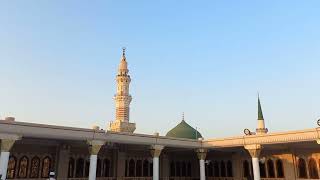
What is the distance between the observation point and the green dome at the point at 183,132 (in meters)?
37.8

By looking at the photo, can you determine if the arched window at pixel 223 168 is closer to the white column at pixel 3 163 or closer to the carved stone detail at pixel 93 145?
the carved stone detail at pixel 93 145

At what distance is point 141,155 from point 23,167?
1107cm

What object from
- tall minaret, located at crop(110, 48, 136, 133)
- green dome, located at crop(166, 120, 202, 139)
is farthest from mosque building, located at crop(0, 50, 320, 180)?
tall minaret, located at crop(110, 48, 136, 133)

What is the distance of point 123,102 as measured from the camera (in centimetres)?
4388

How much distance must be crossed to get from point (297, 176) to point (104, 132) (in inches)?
633

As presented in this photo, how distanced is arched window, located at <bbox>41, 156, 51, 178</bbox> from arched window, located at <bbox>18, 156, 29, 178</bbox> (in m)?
1.20

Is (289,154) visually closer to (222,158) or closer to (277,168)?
(277,168)

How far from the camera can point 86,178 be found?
25562mm

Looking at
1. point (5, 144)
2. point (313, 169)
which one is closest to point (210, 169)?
point (313, 169)

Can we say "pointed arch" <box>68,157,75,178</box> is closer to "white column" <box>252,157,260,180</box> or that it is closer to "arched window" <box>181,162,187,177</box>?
"arched window" <box>181,162,187,177</box>

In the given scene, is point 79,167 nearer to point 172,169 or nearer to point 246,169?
point 172,169

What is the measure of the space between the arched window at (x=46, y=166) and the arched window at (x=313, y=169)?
20.6m

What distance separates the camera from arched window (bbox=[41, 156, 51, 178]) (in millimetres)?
23341

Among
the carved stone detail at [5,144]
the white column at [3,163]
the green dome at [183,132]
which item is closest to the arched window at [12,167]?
the white column at [3,163]
